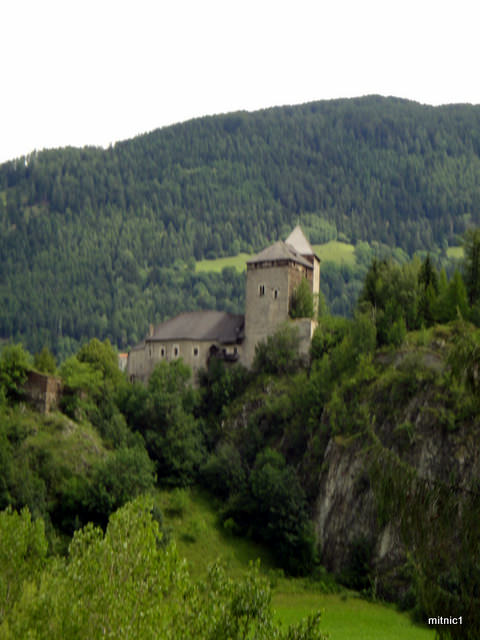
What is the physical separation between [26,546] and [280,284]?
1904 inches

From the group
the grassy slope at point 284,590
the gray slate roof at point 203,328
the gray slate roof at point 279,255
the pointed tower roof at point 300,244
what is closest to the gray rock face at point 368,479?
the grassy slope at point 284,590

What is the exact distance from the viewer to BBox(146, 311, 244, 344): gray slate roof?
9394 cm

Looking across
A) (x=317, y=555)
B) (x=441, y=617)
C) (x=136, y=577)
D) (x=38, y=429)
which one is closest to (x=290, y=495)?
(x=317, y=555)

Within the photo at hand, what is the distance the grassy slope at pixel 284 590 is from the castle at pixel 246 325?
15.0 m

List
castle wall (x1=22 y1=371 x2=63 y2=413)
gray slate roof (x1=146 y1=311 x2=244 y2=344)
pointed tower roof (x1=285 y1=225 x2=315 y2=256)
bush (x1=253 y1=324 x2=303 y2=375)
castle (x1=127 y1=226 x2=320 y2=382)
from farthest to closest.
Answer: pointed tower roof (x1=285 y1=225 x2=315 y2=256) < gray slate roof (x1=146 y1=311 x2=244 y2=344) < castle (x1=127 y1=226 x2=320 y2=382) < bush (x1=253 y1=324 x2=303 y2=375) < castle wall (x1=22 y1=371 x2=63 y2=413)

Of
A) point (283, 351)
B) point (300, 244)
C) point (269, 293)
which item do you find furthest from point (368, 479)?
point (300, 244)

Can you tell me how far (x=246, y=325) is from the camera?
302 ft

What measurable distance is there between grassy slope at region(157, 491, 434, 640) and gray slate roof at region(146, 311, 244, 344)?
1644 centimetres

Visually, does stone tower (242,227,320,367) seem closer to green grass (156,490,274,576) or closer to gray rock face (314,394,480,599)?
gray rock face (314,394,480,599)

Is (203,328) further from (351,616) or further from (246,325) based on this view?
(351,616)

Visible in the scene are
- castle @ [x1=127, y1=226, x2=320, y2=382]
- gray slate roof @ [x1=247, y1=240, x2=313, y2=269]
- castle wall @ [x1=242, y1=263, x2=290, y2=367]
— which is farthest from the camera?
gray slate roof @ [x1=247, y1=240, x2=313, y2=269]

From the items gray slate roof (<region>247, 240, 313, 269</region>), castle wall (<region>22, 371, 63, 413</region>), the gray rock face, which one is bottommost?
the gray rock face

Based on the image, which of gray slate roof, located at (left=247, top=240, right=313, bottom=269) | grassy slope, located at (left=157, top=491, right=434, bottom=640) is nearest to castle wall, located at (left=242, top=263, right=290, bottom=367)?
gray slate roof, located at (left=247, top=240, right=313, bottom=269)

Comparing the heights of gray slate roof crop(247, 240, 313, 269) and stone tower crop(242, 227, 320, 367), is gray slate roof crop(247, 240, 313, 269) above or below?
above
